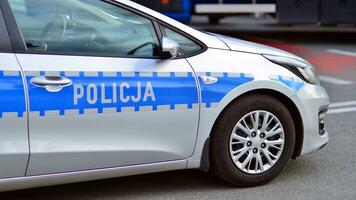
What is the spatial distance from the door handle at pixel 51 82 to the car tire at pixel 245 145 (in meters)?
1.11

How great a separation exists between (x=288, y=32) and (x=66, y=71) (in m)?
11.9

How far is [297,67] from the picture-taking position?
184 inches

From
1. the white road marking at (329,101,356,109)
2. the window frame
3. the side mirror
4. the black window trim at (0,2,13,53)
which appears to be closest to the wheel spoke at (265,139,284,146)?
the window frame

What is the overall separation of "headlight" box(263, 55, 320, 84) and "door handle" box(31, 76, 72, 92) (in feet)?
5.07

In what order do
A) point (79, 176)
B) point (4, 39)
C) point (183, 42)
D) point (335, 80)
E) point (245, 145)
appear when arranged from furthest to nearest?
point (335, 80)
point (245, 145)
point (183, 42)
point (79, 176)
point (4, 39)

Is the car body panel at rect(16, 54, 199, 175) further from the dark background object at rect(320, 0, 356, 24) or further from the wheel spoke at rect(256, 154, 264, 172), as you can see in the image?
the dark background object at rect(320, 0, 356, 24)

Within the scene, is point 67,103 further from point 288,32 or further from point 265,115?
point 288,32

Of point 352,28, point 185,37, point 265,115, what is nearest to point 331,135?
point 265,115

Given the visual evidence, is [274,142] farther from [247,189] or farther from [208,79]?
[208,79]

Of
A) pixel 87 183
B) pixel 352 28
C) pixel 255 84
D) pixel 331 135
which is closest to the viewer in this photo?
pixel 255 84

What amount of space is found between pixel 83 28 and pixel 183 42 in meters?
0.68

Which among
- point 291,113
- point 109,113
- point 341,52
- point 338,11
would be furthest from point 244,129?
point 338,11

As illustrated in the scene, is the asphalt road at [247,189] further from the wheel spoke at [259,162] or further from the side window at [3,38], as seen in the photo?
the side window at [3,38]

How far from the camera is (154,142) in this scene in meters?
4.13
